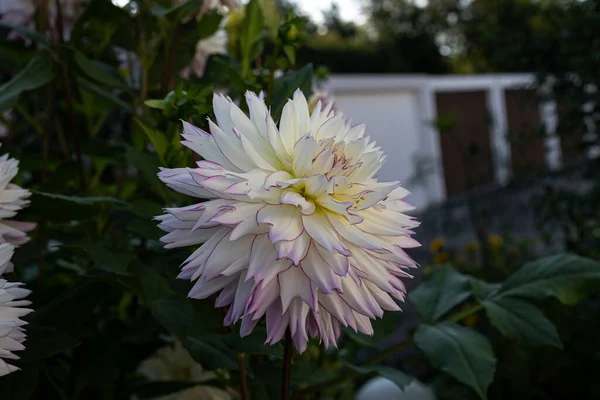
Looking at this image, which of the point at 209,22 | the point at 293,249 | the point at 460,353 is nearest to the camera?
the point at 293,249

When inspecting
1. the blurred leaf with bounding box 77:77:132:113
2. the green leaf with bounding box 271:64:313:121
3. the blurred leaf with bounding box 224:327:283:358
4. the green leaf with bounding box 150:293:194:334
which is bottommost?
the blurred leaf with bounding box 224:327:283:358

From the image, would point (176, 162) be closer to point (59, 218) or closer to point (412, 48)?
point (59, 218)

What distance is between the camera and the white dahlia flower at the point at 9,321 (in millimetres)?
461

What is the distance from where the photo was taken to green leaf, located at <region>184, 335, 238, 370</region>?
62cm

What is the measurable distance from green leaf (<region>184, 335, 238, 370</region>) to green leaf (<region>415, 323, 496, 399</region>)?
22 cm

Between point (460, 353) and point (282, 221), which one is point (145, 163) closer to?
point (282, 221)

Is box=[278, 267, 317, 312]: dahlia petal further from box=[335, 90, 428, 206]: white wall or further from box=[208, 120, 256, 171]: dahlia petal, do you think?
box=[335, 90, 428, 206]: white wall

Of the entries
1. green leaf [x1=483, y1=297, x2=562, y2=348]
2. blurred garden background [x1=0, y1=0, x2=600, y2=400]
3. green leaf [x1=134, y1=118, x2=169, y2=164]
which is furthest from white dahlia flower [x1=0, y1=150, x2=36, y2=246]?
green leaf [x1=483, y1=297, x2=562, y2=348]

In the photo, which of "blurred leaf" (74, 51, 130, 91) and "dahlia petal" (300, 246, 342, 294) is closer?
"dahlia petal" (300, 246, 342, 294)

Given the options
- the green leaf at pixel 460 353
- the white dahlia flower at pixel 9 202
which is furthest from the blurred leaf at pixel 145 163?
the green leaf at pixel 460 353

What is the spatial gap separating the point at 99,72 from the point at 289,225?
0.46 m

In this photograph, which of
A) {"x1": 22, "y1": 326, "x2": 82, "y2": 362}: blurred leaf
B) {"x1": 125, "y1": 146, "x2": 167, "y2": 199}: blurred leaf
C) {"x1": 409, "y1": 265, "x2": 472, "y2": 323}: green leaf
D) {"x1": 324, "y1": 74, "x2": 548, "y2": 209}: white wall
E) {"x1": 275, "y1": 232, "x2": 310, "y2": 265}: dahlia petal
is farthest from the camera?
{"x1": 324, "y1": 74, "x2": 548, "y2": 209}: white wall

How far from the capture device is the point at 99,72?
0.79 m

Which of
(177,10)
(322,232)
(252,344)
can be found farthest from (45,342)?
(177,10)
